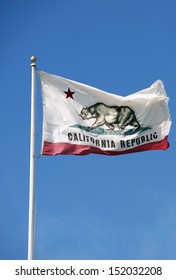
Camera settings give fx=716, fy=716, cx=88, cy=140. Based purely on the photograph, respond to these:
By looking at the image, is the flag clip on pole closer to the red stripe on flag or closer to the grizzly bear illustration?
the red stripe on flag

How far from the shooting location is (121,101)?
24.7 m

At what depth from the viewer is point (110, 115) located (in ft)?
80.5

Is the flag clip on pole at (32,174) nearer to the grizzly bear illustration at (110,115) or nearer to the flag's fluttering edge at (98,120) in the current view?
the flag's fluttering edge at (98,120)

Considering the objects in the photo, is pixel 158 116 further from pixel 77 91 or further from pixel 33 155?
pixel 33 155

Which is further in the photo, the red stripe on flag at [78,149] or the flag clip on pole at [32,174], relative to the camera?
the red stripe on flag at [78,149]

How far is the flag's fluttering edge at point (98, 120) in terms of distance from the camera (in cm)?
2326

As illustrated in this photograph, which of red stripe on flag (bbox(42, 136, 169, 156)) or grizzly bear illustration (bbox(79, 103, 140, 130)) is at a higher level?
grizzly bear illustration (bbox(79, 103, 140, 130))

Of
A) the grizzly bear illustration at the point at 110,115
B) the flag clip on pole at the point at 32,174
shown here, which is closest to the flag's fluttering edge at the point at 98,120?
the grizzly bear illustration at the point at 110,115

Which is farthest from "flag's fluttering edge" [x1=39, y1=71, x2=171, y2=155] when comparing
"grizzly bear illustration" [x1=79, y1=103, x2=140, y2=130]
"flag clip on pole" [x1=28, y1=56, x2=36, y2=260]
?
"flag clip on pole" [x1=28, y1=56, x2=36, y2=260]

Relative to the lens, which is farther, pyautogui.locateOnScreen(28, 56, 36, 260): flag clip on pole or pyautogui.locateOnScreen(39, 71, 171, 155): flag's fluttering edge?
pyautogui.locateOnScreen(39, 71, 171, 155): flag's fluttering edge

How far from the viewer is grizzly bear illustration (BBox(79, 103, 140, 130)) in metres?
24.1
